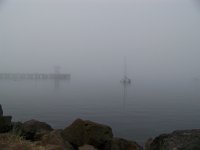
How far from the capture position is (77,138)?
18047 mm

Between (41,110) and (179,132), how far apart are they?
63.6 m

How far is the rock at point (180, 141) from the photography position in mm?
12875

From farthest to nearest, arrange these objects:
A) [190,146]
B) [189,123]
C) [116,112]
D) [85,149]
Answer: [116,112] < [189,123] < [85,149] < [190,146]

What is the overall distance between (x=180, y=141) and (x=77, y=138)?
6027mm

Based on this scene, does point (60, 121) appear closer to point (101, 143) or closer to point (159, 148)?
point (101, 143)

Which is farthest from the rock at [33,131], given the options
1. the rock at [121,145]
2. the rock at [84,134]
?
the rock at [121,145]

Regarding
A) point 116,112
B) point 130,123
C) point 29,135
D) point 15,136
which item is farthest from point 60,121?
point 15,136

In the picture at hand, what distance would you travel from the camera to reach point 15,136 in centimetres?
1498

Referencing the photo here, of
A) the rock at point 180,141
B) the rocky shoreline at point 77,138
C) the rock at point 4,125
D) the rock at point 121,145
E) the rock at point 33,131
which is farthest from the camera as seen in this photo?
the rock at point 33,131

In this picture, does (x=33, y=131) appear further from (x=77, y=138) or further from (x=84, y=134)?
(x=84, y=134)

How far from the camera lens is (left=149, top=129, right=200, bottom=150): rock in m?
12.9

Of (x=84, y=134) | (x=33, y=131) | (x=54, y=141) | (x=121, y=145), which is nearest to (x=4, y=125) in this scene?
(x=33, y=131)

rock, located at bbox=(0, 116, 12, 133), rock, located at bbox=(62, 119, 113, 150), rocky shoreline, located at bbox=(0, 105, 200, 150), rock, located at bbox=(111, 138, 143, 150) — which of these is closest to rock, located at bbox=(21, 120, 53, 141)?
rocky shoreline, located at bbox=(0, 105, 200, 150)

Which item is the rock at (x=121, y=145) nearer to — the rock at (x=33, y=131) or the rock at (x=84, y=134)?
the rock at (x=84, y=134)
